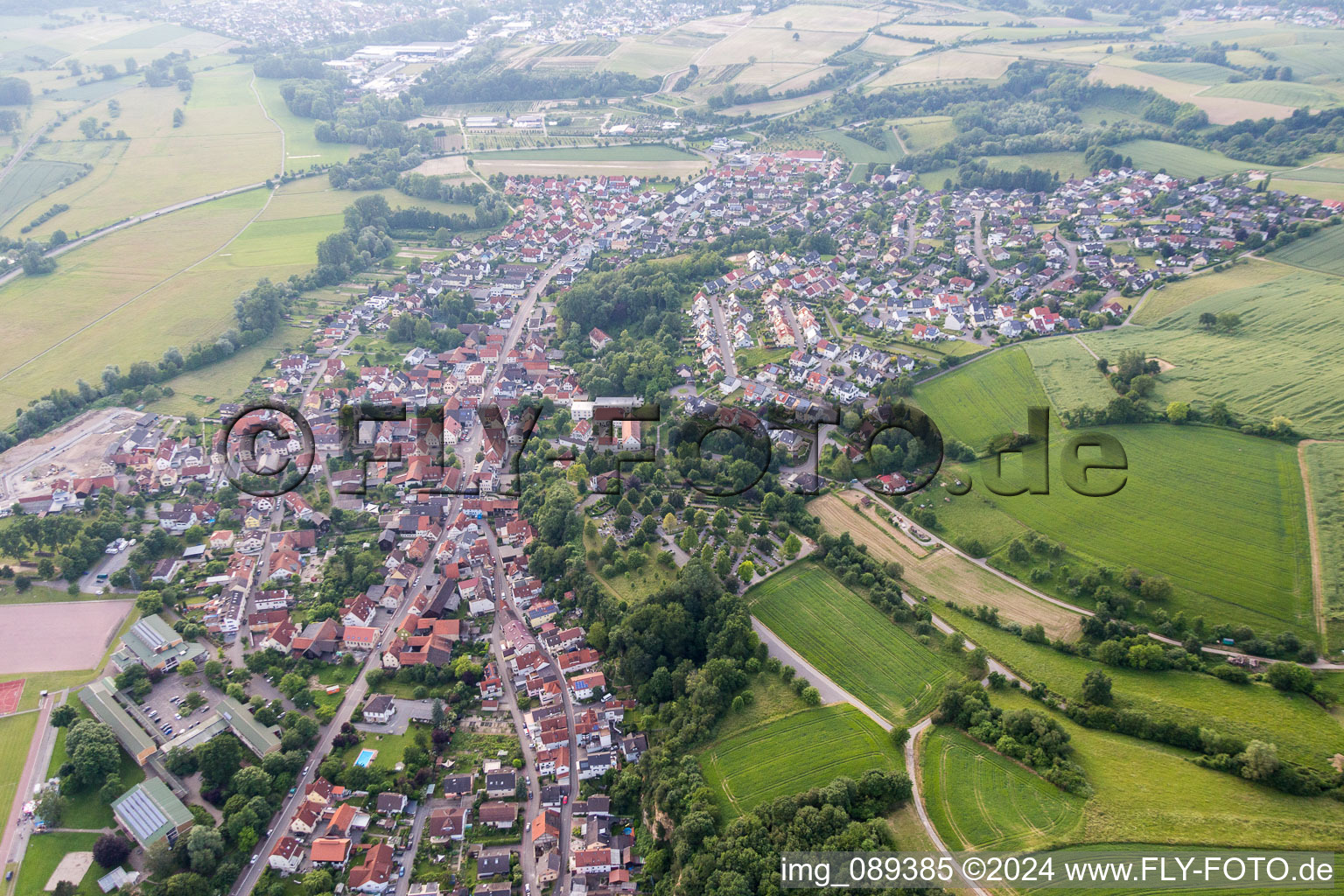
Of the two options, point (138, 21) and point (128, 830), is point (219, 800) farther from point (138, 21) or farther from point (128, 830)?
point (138, 21)

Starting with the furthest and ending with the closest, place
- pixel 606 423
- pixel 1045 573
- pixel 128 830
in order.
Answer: pixel 606 423 → pixel 1045 573 → pixel 128 830

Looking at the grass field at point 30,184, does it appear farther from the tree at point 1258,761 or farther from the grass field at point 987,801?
the tree at point 1258,761

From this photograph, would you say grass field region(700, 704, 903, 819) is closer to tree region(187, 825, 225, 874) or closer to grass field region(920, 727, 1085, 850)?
grass field region(920, 727, 1085, 850)

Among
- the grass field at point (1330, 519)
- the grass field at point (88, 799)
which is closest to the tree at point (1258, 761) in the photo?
the grass field at point (1330, 519)

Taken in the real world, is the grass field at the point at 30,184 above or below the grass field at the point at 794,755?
above

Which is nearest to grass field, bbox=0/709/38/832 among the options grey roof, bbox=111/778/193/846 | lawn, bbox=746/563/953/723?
grey roof, bbox=111/778/193/846

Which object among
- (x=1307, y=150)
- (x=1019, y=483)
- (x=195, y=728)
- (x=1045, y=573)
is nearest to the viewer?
(x=195, y=728)

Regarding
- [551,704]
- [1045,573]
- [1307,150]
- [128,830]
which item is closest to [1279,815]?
[1045,573]

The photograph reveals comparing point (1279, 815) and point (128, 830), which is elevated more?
point (1279, 815)
